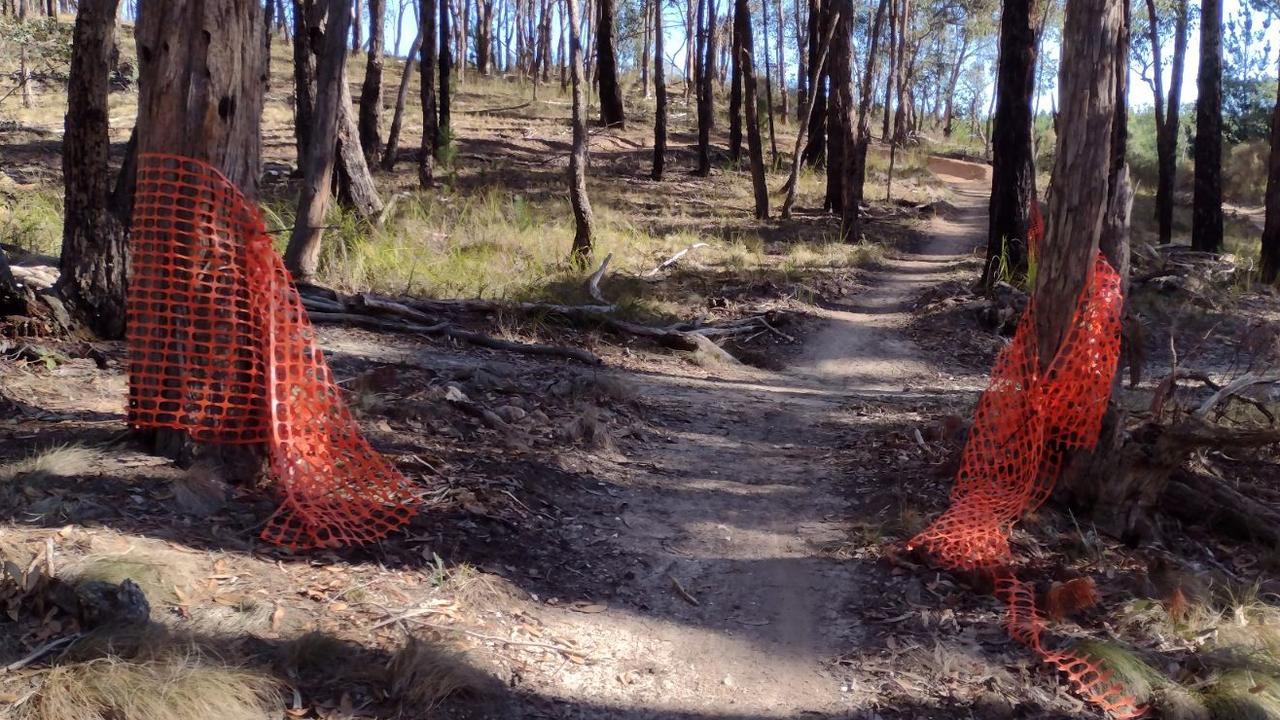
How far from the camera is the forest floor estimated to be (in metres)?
3.80

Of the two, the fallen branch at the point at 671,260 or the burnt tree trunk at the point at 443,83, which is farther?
the burnt tree trunk at the point at 443,83

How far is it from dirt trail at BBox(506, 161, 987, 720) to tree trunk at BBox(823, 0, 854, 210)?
10.7 m

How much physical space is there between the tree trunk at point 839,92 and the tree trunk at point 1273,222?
647 cm

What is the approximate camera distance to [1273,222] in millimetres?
14445

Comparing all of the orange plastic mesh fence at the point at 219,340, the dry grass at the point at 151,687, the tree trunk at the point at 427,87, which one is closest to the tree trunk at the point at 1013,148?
the tree trunk at the point at 427,87

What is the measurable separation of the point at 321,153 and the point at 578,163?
4.18m

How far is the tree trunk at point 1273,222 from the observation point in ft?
47.0

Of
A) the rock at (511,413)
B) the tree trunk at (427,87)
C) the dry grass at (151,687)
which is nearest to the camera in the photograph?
the dry grass at (151,687)

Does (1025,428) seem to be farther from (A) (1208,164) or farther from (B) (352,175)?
(A) (1208,164)

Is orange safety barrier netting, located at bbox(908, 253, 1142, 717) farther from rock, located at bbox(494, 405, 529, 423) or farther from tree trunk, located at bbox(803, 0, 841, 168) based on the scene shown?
tree trunk, located at bbox(803, 0, 841, 168)

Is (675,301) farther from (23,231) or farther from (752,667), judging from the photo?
(752,667)

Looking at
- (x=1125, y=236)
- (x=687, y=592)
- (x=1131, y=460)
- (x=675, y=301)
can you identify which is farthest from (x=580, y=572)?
(x=675, y=301)

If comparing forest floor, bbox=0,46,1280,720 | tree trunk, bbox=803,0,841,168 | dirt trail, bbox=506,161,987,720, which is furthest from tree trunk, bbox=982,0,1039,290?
tree trunk, bbox=803,0,841,168

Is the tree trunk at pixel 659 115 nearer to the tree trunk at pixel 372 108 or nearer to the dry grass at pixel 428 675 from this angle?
the tree trunk at pixel 372 108
